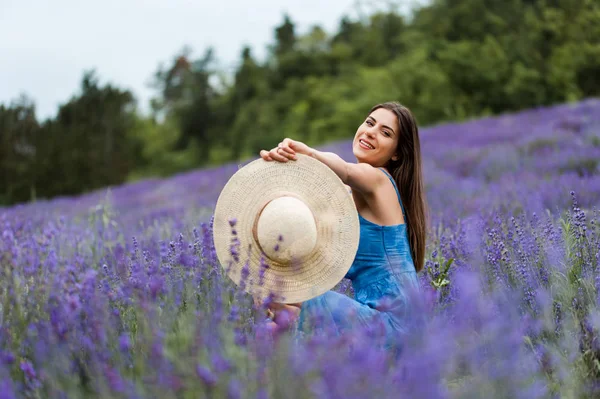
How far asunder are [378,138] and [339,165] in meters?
0.44

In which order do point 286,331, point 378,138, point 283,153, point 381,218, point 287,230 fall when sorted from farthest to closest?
point 378,138 → point 381,218 → point 283,153 → point 287,230 → point 286,331

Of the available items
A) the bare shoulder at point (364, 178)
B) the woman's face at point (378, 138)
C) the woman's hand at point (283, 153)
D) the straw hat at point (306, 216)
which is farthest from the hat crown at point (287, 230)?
the woman's face at point (378, 138)

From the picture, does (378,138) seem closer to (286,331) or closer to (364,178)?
(364,178)

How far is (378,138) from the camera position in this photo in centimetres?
286

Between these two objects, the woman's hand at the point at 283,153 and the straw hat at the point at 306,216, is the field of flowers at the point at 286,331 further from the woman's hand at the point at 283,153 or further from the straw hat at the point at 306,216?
the woman's hand at the point at 283,153

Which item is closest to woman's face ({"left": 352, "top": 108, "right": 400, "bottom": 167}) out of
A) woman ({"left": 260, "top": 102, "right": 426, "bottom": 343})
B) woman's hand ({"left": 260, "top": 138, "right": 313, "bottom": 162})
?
woman ({"left": 260, "top": 102, "right": 426, "bottom": 343})

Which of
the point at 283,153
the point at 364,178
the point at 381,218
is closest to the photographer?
the point at 283,153

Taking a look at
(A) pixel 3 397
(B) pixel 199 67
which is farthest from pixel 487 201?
(B) pixel 199 67

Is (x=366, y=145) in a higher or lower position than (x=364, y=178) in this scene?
higher

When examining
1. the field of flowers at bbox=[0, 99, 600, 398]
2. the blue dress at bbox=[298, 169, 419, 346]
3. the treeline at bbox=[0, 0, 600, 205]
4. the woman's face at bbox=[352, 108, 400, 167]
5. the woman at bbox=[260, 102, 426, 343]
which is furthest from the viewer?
the treeline at bbox=[0, 0, 600, 205]

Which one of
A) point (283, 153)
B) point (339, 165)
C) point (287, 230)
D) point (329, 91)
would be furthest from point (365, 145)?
point (329, 91)

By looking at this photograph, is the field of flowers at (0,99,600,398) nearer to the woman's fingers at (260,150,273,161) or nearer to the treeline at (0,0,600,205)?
the woman's fingers at (260,150,273,161)

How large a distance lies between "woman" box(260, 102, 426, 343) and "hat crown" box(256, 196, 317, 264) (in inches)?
7.6

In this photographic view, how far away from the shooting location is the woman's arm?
2434 millimetres
